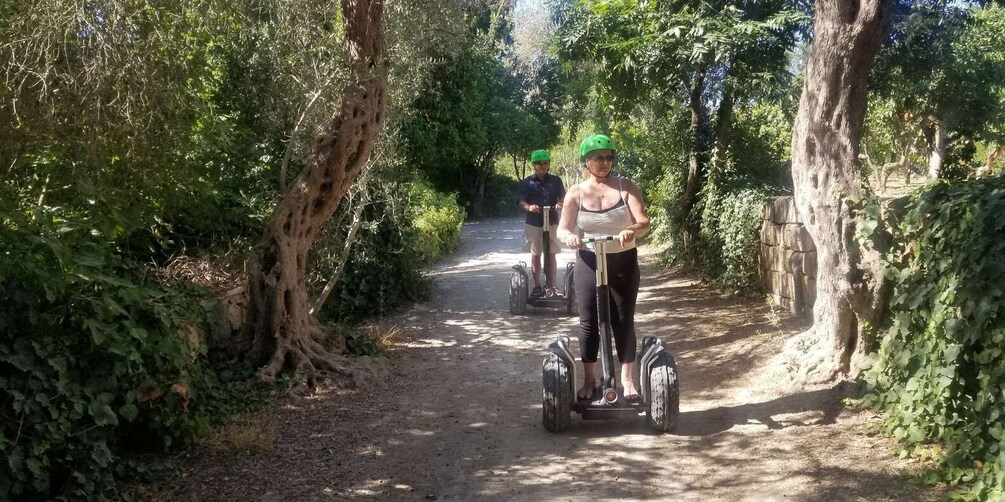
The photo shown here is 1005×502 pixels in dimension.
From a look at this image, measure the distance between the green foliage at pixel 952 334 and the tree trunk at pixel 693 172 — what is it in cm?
727

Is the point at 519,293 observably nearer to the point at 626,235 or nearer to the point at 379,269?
the point at 379,269

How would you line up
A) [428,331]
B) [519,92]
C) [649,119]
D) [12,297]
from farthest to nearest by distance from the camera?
[519,92]
[649,119]
[428,331]
[12,297]

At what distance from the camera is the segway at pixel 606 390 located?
5.30 metres

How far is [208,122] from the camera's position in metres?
6.60

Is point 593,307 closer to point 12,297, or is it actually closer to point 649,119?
point 12,297

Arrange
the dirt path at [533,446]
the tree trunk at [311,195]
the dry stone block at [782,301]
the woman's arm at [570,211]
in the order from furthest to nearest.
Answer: the dry stone block at [782,301] < the tree trunk at [311,195] < the woman's arm at [570,211] < the dirt path at [533,446]

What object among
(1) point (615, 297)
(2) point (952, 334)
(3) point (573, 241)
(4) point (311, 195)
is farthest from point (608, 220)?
(4) point (311, 195)

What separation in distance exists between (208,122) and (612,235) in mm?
3419

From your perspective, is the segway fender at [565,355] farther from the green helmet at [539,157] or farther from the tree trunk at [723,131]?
the tree trunk at [723,131]

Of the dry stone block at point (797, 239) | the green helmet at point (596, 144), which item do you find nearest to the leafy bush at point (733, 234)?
the dry stone block at point (797, 239)

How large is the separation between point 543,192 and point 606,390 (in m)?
5.04

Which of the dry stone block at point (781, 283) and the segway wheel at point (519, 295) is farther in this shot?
the segway wheel at point (519, 295)

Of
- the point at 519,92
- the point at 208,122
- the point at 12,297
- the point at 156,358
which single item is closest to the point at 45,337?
the point at 12,297

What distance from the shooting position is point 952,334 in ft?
14.0
